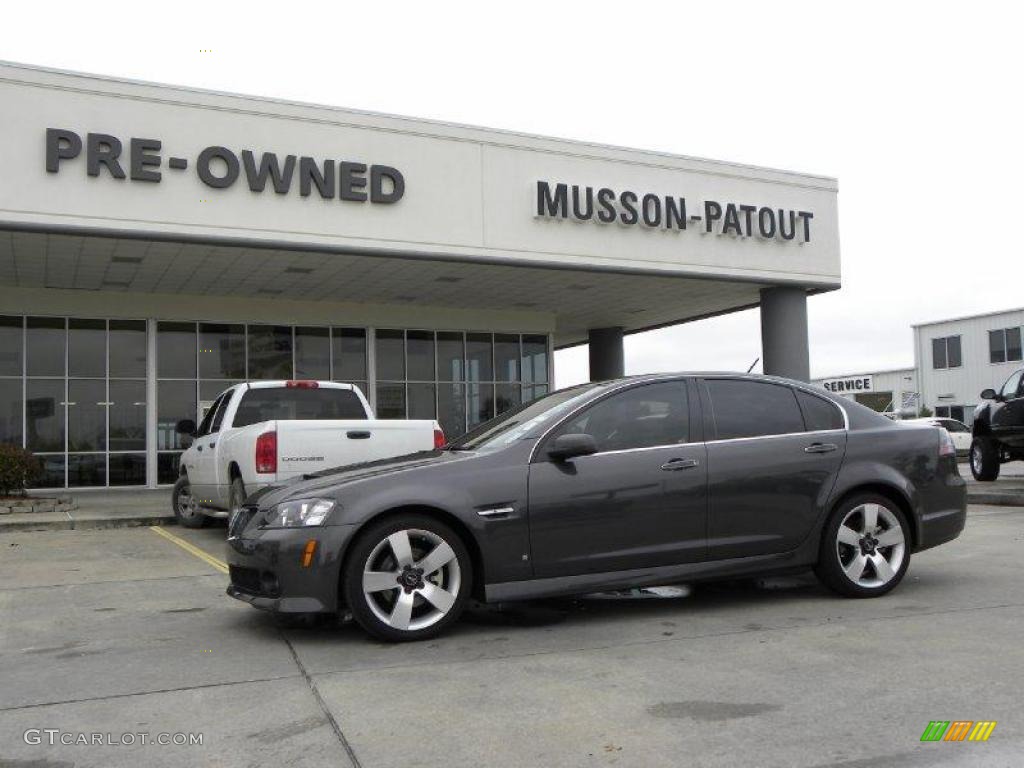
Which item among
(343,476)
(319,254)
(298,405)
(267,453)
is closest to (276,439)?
(267,453)

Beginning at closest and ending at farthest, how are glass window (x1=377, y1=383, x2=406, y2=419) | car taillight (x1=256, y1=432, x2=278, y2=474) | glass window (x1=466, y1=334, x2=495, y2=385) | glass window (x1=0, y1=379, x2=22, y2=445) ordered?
car taillight (x1=256, y1=432, x2=278, y2=474) < glass window (x1=0, y1=379, x2=22, y2=445) < glass window (x1=377, y1=383, x2=406, y2=419) < glass window (x1=466, y1=334, x2=495, y2=385)

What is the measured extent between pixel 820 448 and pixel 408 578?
2863 mm

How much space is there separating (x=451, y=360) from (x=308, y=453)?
53.4 feet

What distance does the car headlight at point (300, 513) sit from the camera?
5.22 metres

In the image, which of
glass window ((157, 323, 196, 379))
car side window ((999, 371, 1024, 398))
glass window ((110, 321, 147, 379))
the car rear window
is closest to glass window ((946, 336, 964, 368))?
car side window ((999, 371, 1024, 398))

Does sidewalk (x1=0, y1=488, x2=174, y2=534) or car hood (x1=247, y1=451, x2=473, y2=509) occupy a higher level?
car hood (x1=247, y1=451, x2=473, y2=509)

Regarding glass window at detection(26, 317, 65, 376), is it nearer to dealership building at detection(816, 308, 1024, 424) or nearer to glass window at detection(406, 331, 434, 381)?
glass window at detection(406, 331, 434, 381)

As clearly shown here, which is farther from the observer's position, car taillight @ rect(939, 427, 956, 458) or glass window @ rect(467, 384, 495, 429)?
glass window @ rect(467, 384, 495, 429)

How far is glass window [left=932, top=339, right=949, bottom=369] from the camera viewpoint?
155 feet

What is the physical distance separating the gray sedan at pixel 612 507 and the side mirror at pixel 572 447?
1cm

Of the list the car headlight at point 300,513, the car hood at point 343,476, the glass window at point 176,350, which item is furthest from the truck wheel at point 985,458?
the glass window at point 176,350

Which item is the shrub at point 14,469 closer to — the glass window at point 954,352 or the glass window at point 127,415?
the glass window at point 127,415

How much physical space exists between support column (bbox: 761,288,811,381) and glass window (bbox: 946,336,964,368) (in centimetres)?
2771

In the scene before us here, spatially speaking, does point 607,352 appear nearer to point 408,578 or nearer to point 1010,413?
point 1010,413
